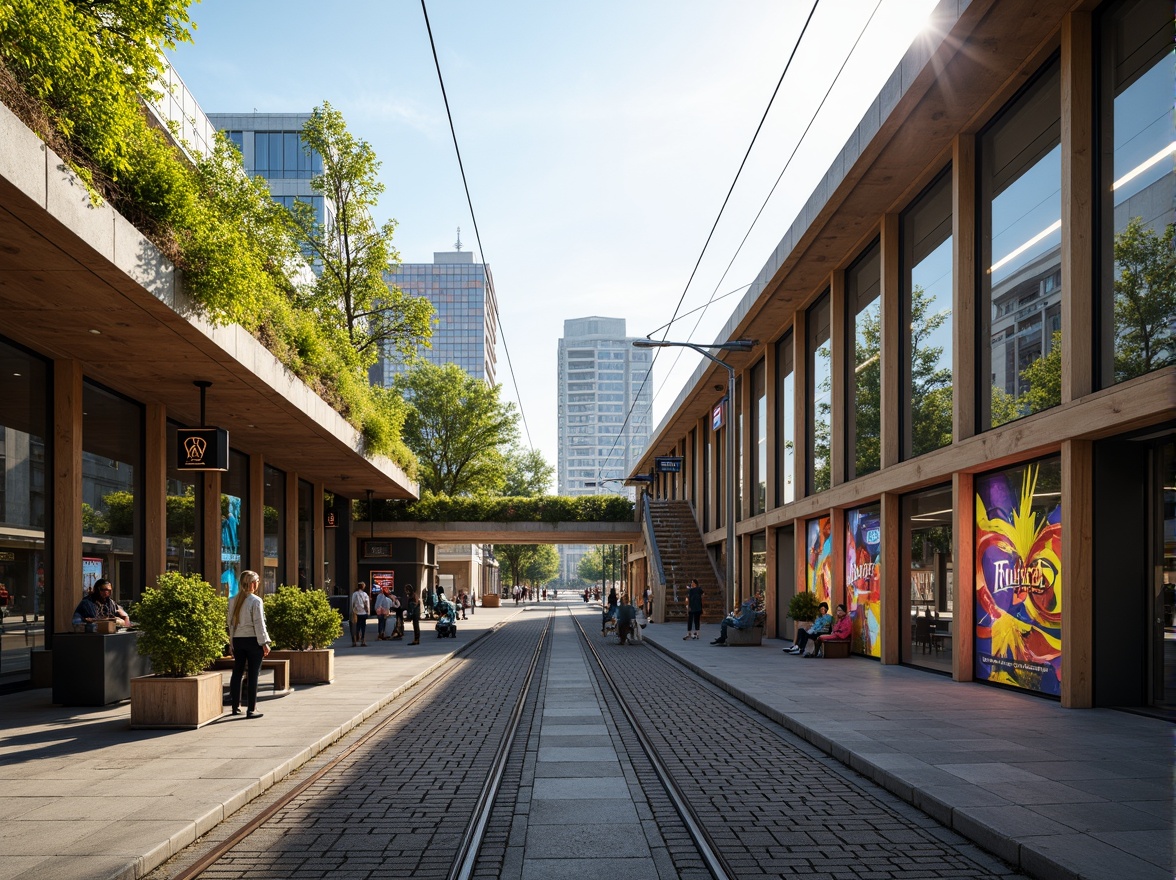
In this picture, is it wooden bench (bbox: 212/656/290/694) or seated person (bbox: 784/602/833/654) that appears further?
seated person (bbox: 784/602/833/654)

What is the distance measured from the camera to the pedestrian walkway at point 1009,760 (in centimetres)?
593

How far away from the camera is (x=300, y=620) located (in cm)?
1557

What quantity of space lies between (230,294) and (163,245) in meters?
1.15

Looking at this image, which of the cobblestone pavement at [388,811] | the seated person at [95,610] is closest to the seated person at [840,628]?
the cobblestone pavement at [388,811]

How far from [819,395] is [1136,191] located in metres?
13.1

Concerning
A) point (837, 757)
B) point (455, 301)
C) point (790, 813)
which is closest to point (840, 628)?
point (837, 757)

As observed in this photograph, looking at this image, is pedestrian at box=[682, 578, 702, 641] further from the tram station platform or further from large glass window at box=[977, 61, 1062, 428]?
large glass window at box=[977, 61, 1062, 428]

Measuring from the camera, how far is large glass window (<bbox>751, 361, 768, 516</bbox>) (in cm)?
3027

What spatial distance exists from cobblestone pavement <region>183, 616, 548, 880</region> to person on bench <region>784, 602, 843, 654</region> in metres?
10.3

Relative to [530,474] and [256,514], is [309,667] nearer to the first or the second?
[256,514]

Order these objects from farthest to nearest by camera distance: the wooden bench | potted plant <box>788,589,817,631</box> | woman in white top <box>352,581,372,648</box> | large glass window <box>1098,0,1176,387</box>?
woman in white top <box>352,581,372,648</box>, potted plant <box>788,589,817,631</box>, the wooden bench, large glass window <box>1098,0,1176,387</box>

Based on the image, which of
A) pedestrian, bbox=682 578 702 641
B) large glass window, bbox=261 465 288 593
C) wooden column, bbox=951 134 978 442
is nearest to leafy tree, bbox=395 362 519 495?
large glass window, bbox=261 465 288 593

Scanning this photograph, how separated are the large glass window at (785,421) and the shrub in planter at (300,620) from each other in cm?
1457

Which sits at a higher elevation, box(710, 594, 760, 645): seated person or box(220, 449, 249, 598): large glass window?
box(220, 449, 249, 598): large glass window
